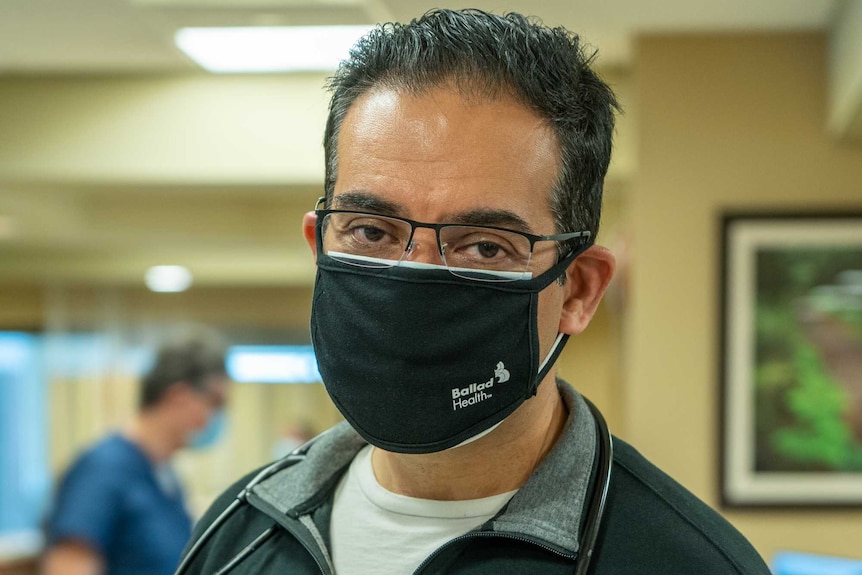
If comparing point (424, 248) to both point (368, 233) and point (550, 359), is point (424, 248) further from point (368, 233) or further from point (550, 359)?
point (550, 359)

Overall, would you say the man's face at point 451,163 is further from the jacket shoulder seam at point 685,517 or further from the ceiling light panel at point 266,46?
the ceiling light panel at point 266,46

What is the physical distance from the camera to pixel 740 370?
2.92 meters

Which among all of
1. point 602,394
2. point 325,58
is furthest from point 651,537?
point 602,394

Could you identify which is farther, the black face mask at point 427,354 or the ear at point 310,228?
the ear at point 310,228

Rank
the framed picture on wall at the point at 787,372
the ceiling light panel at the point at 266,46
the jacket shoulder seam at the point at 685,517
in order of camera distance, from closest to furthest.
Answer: the jacket shoulder seam at the point at 685,517 < the ceiling light panel at the point at 266,46 < the framed picture on wall at the point at 787,372

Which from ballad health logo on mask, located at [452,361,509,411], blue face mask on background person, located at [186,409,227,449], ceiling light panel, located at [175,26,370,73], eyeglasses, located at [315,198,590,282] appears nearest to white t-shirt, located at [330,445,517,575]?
ballad health logo on mask, located at [452,361,509,411]

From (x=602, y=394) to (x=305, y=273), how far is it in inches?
98.9

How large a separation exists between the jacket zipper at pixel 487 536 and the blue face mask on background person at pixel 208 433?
2.05 m

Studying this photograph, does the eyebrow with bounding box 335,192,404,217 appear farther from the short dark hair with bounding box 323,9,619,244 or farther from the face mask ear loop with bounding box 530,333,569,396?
the face mask ear loop with bounding box 530,333,569,396

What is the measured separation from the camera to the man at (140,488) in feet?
8.06

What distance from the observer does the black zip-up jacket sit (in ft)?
2.99

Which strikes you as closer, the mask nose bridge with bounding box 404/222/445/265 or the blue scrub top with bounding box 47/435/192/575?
the mask nose bridge with bounding box 404/222/445/265

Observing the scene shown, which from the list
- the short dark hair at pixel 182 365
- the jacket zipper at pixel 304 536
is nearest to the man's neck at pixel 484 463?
the jacket zipper at pixel 304 536

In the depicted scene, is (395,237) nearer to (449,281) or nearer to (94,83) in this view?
(449,281)
